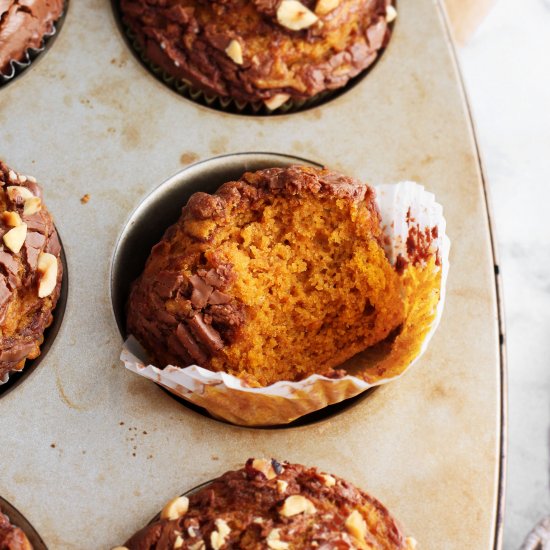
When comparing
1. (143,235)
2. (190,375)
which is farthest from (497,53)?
(190,375)

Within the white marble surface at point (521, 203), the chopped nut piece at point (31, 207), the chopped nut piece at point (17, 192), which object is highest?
the chopped nut piece at point (17, 192)

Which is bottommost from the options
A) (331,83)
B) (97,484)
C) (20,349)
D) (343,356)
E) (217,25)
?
(97,484)

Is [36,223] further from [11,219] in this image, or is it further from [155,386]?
[155,386]

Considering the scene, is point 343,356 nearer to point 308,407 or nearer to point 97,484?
point 308,407

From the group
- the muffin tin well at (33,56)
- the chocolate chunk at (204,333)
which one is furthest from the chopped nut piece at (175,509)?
the muffin tin well at (33,56)

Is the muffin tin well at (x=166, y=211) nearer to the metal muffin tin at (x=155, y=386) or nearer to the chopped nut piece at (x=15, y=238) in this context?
the metal muffin tin at (x=155, y=386)

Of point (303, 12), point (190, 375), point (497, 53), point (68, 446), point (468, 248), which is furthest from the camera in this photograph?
point (497, 53)
